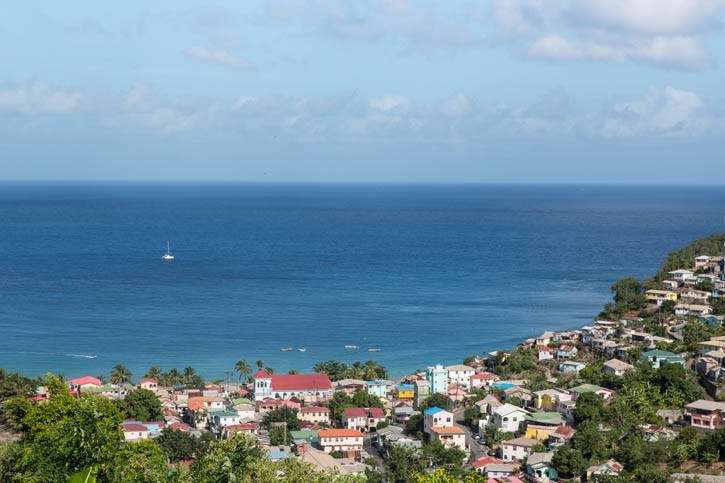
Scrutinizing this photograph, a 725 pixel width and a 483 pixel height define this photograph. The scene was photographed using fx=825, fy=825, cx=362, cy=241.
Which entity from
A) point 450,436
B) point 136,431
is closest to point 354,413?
point 450,436

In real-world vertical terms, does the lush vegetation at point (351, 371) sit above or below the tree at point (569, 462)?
below

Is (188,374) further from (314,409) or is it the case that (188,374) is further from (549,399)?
(549,399)

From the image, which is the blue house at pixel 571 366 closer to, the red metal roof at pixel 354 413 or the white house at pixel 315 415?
the red metal roof at pixel 354 413

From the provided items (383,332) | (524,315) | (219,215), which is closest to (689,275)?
(524,315)

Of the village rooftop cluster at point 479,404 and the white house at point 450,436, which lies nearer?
the village rooftop cluster at point 479,404

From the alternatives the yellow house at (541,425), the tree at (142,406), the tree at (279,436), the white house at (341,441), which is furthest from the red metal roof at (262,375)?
the yellow house at (541,425)

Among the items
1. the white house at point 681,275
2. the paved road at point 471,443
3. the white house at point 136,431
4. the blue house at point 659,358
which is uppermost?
the white house at point 681,275

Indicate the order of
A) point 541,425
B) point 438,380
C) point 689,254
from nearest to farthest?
point 541,425, point 438,380, point 689,254

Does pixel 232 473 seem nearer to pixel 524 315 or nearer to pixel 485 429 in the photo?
pixel 485 429
